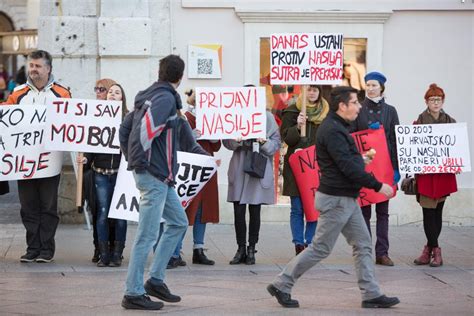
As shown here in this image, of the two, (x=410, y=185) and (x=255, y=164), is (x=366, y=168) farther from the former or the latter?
(x=255, y=164)

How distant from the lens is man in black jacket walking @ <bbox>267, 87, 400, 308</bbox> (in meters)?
8.75

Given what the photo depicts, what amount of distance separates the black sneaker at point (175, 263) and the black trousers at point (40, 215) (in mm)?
1172

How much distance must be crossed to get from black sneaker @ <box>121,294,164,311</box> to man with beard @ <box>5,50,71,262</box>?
2.59 meters

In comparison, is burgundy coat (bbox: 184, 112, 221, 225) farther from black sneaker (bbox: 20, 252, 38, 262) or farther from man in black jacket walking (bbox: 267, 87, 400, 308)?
man in black jacket walking (bbox: 267, 87, 400, 308)

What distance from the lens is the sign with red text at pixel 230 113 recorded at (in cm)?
1118

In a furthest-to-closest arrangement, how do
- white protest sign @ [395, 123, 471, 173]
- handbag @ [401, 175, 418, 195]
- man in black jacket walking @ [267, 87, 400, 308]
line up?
handbag @ [401, 175, 418, 195]
white protest sign @ [395, 123, 471, 173]
man in black jacket walking @ [267, 87, 400, 308]

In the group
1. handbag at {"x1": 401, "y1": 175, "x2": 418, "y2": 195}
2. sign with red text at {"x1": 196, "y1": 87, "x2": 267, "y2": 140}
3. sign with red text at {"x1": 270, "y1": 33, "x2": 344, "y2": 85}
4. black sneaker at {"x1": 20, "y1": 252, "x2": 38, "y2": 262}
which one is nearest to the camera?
black sneaker at {"x1": 20, "y1": 252, "x2": 38, "y2": 262}

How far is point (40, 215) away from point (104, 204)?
0.76 meters

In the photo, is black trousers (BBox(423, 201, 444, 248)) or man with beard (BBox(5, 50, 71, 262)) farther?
black trousers (BBox(423, 201, 444, 248))

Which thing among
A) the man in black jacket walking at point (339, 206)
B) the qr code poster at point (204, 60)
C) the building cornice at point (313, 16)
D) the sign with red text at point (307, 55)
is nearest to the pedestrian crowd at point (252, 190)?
the man in black jacket walking at point (339, 206)

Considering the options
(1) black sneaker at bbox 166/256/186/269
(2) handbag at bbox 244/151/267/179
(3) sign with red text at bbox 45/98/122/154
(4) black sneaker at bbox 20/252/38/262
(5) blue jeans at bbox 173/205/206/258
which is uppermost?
(3) sign with red text at bbox 45/98/122/154

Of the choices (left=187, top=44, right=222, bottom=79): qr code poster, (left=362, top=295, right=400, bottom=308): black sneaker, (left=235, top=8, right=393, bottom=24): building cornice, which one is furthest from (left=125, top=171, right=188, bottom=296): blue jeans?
(left=235, top=8, right=393, bottom=24): building cornice

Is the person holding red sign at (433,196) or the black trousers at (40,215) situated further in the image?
the person holding red sign at (433,196)

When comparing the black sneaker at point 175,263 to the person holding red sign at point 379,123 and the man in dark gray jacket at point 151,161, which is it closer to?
the person holding red sign at point 379,123
